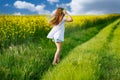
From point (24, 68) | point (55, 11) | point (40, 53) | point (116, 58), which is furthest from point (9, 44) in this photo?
point (116, 58)

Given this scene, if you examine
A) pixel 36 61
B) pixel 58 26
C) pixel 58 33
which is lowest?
pixel 36 61

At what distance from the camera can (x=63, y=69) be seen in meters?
9.13

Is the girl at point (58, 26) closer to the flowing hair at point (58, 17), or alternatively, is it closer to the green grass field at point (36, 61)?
the flowing hair at point (58, 17)

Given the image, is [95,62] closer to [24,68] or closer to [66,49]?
[24,68]

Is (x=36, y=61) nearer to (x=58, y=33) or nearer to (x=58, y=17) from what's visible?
(x=58, y=33)

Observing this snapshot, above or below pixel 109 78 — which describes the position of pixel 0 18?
above

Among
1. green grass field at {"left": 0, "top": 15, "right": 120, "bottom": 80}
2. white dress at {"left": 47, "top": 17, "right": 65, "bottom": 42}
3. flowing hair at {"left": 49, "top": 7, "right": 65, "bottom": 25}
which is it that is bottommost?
green grass field at {"left": 0, "top": 15, "right": 120, "bottom": 80}

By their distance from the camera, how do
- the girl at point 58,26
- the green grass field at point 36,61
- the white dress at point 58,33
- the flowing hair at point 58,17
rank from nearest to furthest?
the green grass field at point 36,61, the white dress at point 58,33, the girl at point 58,26, the flowing hair at point 58,17

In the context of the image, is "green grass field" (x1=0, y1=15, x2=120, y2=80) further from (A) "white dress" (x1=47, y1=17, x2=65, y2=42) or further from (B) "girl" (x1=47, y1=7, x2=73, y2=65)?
(A) "white dress" (x1=47, y1=17, x2=65, y2=42)

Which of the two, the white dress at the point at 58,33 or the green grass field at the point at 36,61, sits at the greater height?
the white dress at the point at 58,33

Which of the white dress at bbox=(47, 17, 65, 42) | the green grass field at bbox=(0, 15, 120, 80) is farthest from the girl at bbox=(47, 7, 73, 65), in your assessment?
the green grass field at bbox=(0, 15, 120, 80)

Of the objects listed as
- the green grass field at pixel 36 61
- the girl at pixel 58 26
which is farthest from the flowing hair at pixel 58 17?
the green grass field at pixel 36 61

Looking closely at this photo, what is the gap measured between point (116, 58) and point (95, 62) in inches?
85.1

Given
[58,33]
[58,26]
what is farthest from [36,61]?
[58,26]
